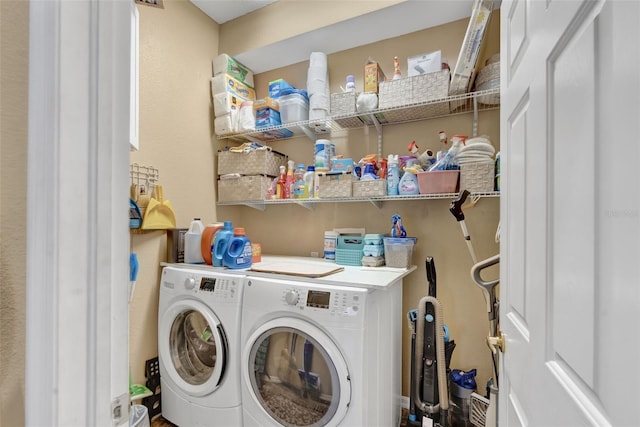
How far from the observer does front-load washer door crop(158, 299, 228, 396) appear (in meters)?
1.73

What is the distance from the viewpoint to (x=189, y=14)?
2201 millimetres

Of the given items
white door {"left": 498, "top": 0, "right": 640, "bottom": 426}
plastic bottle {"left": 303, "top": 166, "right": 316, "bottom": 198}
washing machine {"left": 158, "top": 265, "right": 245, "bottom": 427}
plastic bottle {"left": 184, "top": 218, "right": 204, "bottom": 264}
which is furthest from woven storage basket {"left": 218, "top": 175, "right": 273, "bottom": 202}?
white door {"left": 498, "top": 0, "right": 640, "bottom": 426}

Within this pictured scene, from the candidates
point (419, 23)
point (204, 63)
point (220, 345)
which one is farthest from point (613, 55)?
point (204, 63)

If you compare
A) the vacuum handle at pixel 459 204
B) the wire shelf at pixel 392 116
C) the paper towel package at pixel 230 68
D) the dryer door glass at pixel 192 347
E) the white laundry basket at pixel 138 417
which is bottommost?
the white laundry basket at pixel 138 417

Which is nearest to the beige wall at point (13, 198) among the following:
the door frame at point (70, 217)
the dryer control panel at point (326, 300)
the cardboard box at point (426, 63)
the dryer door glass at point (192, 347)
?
the door frame at point (70, 217)

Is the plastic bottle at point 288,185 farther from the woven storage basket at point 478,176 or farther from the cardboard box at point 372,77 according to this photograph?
the woven storage basket at point 478,176

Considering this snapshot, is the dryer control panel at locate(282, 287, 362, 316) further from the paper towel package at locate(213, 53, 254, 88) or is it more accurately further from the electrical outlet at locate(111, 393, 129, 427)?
the paper towel package at locate(213, 53, 254, 88)

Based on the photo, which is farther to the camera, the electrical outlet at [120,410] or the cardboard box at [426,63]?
the cardboard box at [426,63]

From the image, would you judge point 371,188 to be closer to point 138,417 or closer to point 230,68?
point 230,68

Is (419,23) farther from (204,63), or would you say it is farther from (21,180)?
(21,180)

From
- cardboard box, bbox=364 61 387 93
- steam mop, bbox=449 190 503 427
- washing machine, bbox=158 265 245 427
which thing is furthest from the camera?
cardboard box, bbox=364 61 387 93

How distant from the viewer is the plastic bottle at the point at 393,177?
181 cm

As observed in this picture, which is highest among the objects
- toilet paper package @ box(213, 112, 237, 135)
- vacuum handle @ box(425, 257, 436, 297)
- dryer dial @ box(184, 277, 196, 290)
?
toilet paper package @ box(213, 112, 237, 135)

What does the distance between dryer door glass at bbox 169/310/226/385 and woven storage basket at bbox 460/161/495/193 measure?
67.0 inches
